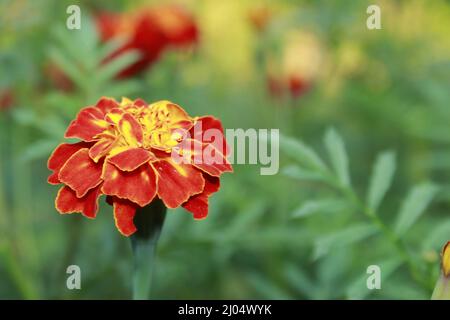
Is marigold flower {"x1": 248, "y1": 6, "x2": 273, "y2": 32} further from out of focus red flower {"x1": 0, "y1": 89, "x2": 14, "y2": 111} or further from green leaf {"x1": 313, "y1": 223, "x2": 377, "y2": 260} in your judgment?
green leaf {"x1": 313, "y1": 223, "x2": 377, "y2": 260}

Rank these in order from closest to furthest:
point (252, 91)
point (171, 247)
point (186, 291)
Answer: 1. point (171, 247)
2. point (186, 291)
3. point (252, 91)

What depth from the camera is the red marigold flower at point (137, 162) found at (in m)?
0.57

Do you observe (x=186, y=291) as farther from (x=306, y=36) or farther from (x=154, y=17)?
(x=306, y=36)

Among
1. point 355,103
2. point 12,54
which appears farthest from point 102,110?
point 355,103

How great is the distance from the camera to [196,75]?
1.60m

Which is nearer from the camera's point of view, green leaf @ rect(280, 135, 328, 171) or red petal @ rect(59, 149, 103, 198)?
red petal @ rect(59, 149, 103, 198)

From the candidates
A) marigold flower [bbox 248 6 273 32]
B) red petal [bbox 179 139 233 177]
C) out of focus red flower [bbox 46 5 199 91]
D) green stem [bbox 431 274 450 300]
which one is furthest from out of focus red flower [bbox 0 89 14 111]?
green stem [bbox 431 274 450 300]

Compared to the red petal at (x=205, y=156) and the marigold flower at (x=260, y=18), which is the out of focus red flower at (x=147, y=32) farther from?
the red petal at (x=205, y=156)

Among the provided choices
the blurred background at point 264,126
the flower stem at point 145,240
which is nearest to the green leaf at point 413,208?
the blurred background at point 264,126

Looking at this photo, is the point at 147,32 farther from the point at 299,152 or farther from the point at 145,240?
the point at 145,240

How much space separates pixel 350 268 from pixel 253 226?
230 millimetres

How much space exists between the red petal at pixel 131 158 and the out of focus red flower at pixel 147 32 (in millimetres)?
589

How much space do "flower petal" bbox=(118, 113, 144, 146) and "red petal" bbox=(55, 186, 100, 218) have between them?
0.14 ft

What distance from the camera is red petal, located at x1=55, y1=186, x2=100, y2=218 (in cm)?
58
